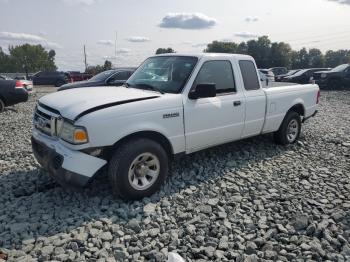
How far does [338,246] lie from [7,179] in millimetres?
4604

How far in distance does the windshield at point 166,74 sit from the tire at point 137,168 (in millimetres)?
991

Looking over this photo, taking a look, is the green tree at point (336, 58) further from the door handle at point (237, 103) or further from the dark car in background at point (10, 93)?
the door handle at point (237, 103)

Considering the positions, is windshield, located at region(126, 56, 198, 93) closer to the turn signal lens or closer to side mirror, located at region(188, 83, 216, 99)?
side mirror, located at region(188, 83, 216, 99)

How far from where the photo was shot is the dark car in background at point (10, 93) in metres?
11.1

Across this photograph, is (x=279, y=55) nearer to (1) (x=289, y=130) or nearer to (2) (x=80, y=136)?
(1) (x=289, y=130)

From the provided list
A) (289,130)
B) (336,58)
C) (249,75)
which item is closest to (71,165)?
(249,75)

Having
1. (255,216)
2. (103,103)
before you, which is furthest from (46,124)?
(255,216)

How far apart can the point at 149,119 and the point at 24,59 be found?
323 feet

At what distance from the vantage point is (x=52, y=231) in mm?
3619

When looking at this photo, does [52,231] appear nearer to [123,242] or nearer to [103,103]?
[123,242]

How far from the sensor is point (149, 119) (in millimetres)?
4219

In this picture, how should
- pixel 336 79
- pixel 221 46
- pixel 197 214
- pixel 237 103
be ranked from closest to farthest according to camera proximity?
1. pixel 197 214
2. pixel 237 103
3. pixel 336 79
4. pixel 221 46

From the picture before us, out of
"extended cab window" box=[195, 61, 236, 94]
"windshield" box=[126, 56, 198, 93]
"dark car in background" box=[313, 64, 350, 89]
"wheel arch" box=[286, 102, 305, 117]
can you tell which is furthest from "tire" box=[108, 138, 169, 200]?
"dark car in background" box=[313, 64, 350, 89]

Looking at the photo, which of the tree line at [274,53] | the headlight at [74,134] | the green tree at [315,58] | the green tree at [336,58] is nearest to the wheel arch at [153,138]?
the headlight at [74,134]
